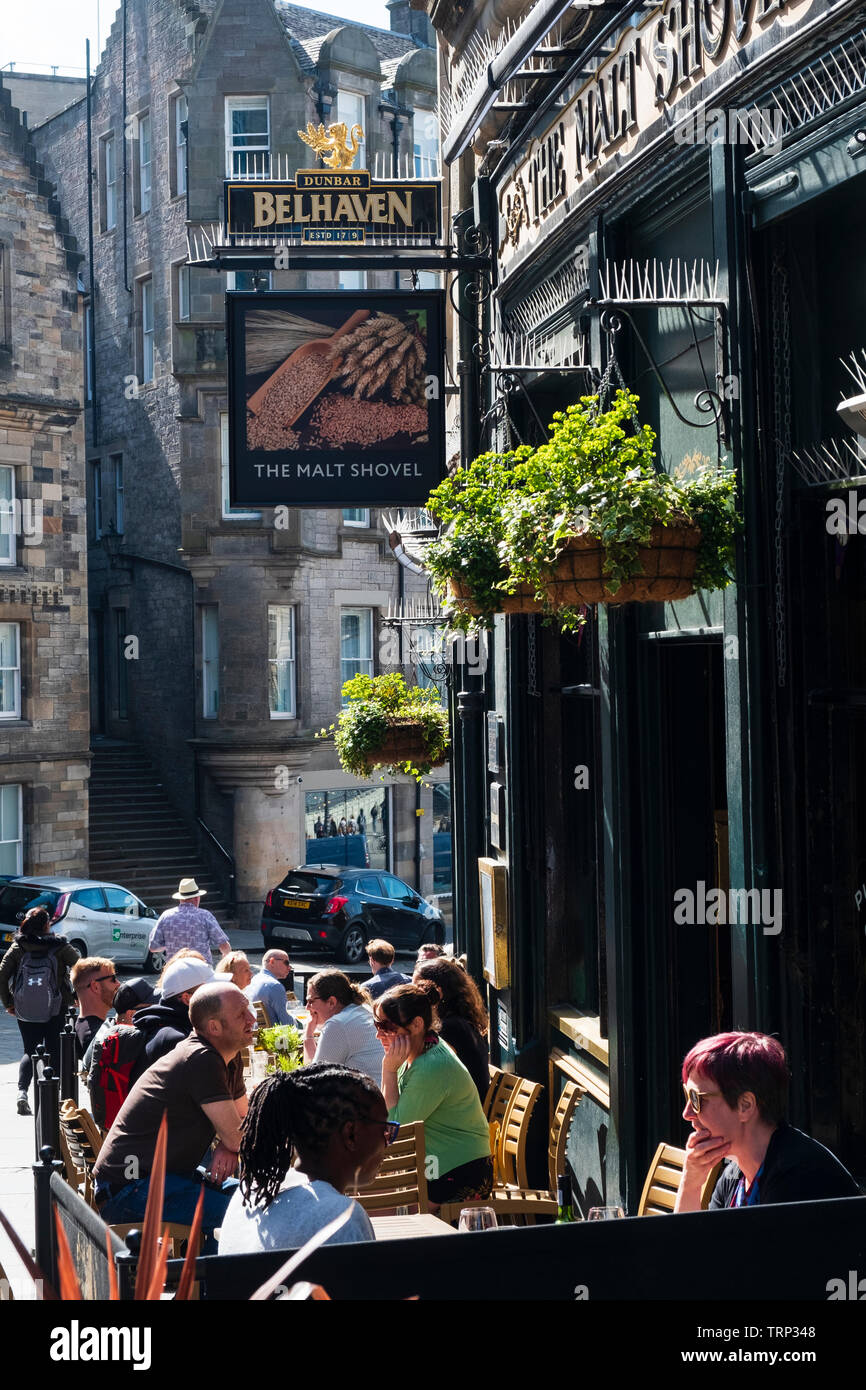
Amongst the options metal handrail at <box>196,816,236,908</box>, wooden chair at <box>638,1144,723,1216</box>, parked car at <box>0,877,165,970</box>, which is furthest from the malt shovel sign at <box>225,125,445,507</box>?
metal handrail at <box>196,816,236,908</box>

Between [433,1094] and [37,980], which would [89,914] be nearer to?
[37,980]

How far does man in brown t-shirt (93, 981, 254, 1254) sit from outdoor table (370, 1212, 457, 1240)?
639mm

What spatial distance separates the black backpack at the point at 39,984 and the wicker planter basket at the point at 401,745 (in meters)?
3.05

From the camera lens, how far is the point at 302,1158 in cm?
410

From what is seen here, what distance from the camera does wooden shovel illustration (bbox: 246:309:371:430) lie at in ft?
33.9

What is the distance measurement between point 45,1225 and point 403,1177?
6.26ft

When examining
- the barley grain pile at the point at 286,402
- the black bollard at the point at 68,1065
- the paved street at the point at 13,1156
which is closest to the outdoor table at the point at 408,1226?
the paved street at the point at 13,1156

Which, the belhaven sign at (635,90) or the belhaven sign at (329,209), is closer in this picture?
the belhaven sign at (635,90)

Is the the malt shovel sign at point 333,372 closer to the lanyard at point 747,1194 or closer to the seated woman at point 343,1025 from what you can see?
the seated woman at point 343,1025

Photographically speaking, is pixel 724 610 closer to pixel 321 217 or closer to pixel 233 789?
pixel 321 217

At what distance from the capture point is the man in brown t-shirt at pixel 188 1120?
20.2 feet

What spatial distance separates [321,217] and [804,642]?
20.3 ft

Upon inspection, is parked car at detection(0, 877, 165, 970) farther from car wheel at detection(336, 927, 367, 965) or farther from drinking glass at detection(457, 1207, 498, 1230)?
drinking glass at detection(457, 1207, 498, 1230)
